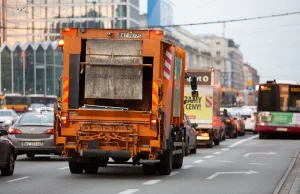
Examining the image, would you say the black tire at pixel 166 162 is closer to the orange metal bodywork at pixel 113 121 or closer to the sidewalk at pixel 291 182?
the orange metal bodywork at pixel 113 121

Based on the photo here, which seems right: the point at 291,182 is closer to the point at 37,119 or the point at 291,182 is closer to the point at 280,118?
the point at 37,119

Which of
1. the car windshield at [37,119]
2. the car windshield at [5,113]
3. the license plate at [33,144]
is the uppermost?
the car windshield at [37,119]

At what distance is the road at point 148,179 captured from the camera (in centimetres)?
1669

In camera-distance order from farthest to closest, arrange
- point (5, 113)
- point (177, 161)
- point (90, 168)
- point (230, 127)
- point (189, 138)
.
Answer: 1. point (5, 113)
2. point (230, 127)
3. point (189, 138)
4. point (177, 161)
5. point (90, 168)

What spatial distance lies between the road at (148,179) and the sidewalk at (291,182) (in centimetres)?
18

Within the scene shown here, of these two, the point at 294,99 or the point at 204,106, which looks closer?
the point at 204,106

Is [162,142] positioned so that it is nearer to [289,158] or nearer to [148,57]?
[148,57]

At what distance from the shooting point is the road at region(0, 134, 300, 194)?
16688mm

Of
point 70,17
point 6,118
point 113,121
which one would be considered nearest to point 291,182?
point 113,121

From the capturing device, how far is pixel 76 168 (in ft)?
70.3

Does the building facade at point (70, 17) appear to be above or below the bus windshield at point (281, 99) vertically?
above

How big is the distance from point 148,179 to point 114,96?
Answer: 1997mm

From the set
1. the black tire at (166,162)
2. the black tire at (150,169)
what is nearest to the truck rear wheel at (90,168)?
the black tire at (150,169)

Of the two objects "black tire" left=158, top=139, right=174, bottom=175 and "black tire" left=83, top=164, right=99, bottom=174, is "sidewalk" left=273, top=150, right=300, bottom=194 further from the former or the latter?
"black tire" left=83, top=164, right=99, bottom=174
